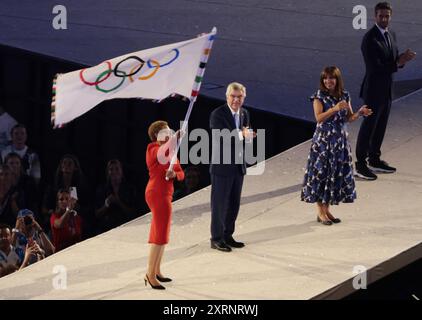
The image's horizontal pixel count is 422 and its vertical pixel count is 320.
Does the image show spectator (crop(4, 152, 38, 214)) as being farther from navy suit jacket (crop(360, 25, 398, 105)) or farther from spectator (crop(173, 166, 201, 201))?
navy suit jacket (crop(360, 25, 398, 105))

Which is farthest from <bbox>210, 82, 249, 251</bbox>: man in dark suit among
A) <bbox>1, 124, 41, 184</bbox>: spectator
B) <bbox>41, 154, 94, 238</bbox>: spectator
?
<bbox>1, 124, 41, 184</bbox>: spectator

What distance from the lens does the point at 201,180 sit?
1463cm

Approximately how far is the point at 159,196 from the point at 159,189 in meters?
0.05

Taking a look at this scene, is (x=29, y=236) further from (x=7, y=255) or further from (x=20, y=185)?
(x=20, y=185)

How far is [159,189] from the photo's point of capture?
10227mm

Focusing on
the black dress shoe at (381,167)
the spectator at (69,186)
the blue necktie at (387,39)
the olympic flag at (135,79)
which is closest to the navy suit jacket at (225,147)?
the olympic flag at (135,79)

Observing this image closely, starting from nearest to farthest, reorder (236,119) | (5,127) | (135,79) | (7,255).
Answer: (135,79) < (236,119) < (7,255) < (5,127)

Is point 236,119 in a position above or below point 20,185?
above

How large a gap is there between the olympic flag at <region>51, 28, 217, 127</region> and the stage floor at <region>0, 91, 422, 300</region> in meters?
1.40

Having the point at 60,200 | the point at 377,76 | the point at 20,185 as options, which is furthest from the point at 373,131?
the point at 20,185

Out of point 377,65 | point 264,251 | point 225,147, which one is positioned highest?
point 377,65

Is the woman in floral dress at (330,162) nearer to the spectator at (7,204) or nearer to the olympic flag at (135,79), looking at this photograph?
the olympic flag at (135,79)
